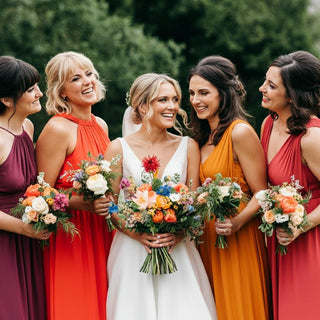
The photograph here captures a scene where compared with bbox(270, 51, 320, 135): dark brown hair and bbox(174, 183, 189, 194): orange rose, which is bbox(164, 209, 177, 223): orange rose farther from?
bbox(270, 51, 320, 135): dark brown hair

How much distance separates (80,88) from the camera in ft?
19.4

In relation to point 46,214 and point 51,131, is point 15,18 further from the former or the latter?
point 46,214

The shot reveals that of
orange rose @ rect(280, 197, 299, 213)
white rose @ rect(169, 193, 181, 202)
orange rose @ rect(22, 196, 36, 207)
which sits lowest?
orange rose @ rect(280, 197, 299, 213)

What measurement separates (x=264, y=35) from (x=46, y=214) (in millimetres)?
17315

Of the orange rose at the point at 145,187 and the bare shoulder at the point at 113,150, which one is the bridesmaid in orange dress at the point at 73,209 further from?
the orange rose at the point at 145,187

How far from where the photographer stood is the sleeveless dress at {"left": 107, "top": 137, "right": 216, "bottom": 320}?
5324mm

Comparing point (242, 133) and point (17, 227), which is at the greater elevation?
point (242, 133)

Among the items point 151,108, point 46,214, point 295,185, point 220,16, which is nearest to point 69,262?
point 46,214

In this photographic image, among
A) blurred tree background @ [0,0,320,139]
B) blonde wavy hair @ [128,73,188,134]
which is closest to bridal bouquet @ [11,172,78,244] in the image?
blonde wavy hair @ [128,73,188,134]

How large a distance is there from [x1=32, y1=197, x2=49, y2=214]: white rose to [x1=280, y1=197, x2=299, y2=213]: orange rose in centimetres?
214

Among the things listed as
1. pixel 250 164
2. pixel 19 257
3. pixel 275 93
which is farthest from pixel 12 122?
pixel 275 93

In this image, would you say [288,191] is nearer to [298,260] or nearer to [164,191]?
[298,260]

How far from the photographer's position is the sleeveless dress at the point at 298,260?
512 cm

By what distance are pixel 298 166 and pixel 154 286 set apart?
1.90 m
